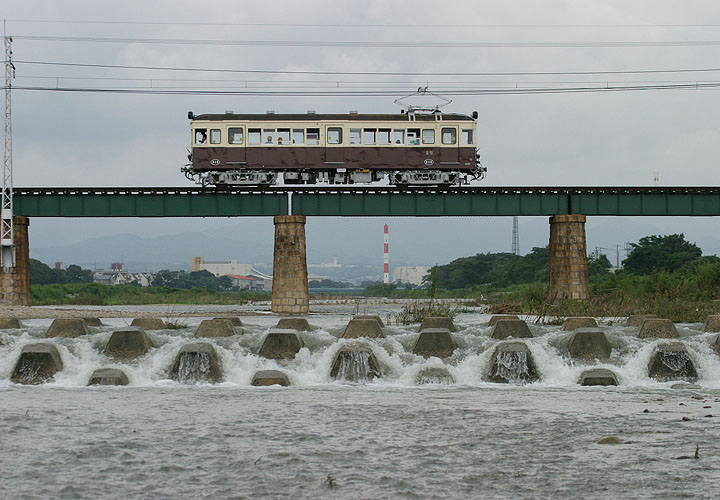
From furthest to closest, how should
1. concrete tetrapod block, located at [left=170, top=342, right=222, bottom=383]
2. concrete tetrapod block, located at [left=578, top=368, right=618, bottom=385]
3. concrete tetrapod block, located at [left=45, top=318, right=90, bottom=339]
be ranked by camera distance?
concrete tetrapod block, located at [left=45, top=318, right=90, bottom=339] < concrete tetrapod block, located at [left=170, top=342, right=222, bottom=383] < concrete tetrapod block, located at [left=578, top=368, right=618, bottom=385]

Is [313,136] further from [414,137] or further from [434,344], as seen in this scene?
[434,344]

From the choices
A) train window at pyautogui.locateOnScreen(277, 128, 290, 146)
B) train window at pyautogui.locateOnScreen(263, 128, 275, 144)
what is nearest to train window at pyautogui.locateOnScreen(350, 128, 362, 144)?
train window at pyautogui.locateOnScreen(277, 128, 290, 146)

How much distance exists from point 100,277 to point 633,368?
17929cm

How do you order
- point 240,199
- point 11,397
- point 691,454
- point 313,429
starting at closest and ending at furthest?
point 691,454 → point 313,429 → point 11,397 → point 240,199

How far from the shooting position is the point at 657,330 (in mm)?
18453

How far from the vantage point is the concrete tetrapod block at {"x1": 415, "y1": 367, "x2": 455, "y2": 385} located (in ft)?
51.5

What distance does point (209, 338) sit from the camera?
60.1 ft

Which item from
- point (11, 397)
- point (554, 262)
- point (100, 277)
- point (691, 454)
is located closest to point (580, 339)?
point (691, 454)

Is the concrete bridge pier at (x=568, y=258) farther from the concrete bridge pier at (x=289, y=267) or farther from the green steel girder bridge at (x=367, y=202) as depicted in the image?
the concrete bridge pier at (x=289, y=267)

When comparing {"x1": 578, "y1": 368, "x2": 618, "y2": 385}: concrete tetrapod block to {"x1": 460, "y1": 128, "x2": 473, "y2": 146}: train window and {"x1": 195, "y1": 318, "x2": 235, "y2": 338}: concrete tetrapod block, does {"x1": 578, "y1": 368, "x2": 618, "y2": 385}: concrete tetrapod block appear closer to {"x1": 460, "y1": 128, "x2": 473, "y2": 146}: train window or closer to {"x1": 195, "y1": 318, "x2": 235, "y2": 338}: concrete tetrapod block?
{"x1": 195, "y1": 318, "x2": 235, "y2": 338}: concrete tetrapod block

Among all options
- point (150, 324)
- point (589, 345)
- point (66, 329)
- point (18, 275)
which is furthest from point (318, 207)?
point (589, 345)

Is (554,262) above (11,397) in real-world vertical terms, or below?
above

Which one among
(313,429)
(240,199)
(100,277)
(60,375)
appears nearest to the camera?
(313,429)

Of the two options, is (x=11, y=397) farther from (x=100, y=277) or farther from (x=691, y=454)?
(x=100, y=277)
